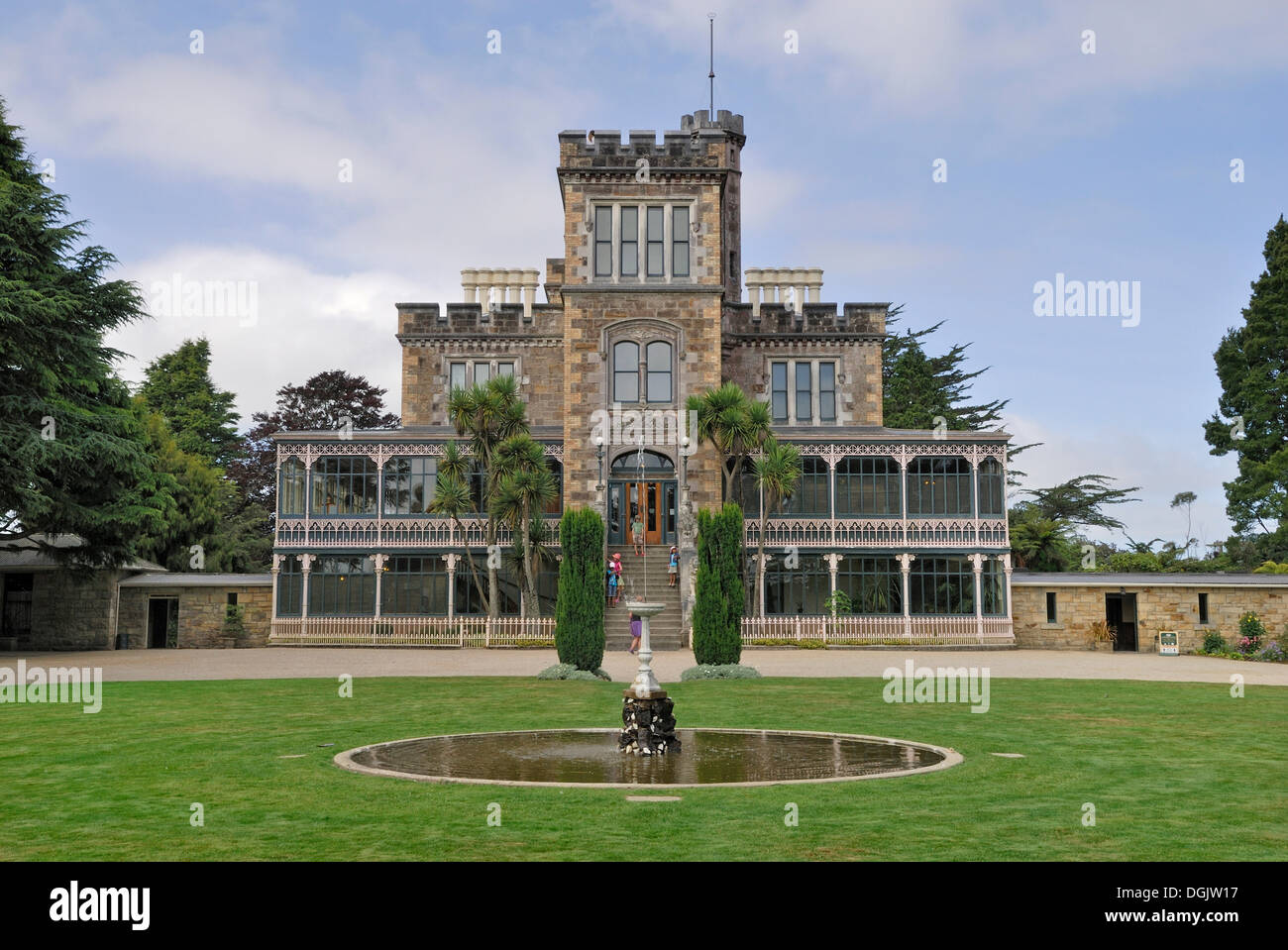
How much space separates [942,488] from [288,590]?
851 inches

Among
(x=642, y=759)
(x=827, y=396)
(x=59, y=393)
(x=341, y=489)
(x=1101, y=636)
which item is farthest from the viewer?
(x=827, y=396)

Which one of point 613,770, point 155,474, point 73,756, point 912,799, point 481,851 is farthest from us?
point 155,474

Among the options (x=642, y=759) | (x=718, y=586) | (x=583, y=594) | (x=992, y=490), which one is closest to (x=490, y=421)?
(x=583, y=594)

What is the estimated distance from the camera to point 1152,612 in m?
36.0

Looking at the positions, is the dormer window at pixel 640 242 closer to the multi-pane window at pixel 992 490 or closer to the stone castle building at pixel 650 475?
the stone castle building at pixel 650 475

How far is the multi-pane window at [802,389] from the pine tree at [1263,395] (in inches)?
754

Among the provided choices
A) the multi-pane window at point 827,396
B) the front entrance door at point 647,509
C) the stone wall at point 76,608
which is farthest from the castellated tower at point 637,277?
the stone wall at point 76,608

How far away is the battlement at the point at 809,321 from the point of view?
42594 mm

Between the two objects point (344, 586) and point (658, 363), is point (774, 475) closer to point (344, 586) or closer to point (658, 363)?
point (658, 363)
